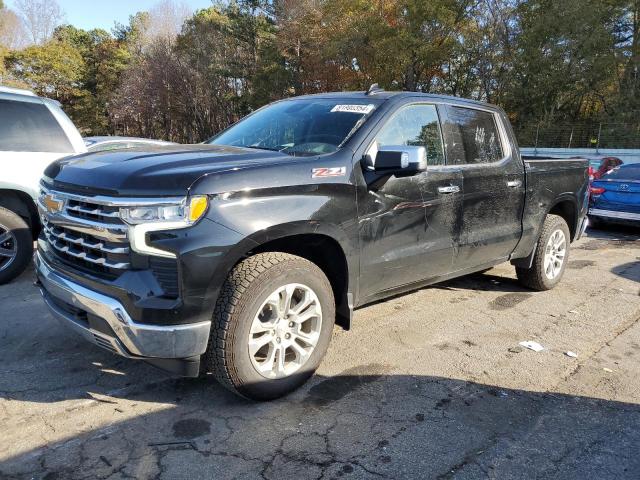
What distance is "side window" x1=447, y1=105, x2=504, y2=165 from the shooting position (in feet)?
14.0

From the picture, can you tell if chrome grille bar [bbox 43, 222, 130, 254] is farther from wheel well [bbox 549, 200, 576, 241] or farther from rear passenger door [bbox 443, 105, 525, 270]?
wheel well [bbox 549, 200, 576, 241]

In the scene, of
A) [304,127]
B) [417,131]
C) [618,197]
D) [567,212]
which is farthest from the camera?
[618,197]

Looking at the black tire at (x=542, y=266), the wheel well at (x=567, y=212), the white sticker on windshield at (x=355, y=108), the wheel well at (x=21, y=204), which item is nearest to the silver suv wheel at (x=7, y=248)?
the wheel well at (x=21, y=204)

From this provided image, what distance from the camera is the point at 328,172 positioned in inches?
127

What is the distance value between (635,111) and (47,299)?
30.5m

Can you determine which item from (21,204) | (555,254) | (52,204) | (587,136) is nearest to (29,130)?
(21,204)

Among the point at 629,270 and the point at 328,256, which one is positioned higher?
the point at 328,256

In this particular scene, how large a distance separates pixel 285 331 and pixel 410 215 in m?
1.28

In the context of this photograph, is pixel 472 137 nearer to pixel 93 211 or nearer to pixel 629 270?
pixel 93 211

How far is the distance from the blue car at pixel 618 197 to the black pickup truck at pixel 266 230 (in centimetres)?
660

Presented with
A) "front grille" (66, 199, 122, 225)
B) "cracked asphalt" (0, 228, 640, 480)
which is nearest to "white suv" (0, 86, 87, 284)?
"cracked asphalt" (0, 228, 640, 480)

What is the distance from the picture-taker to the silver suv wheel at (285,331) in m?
3.02

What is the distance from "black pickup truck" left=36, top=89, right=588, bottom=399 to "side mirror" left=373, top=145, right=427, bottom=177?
15 millimetres

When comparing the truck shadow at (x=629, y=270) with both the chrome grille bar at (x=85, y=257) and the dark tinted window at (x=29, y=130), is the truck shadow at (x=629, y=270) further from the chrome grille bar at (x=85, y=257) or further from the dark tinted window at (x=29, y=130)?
the dark tinted window at (x=29, y=130)
